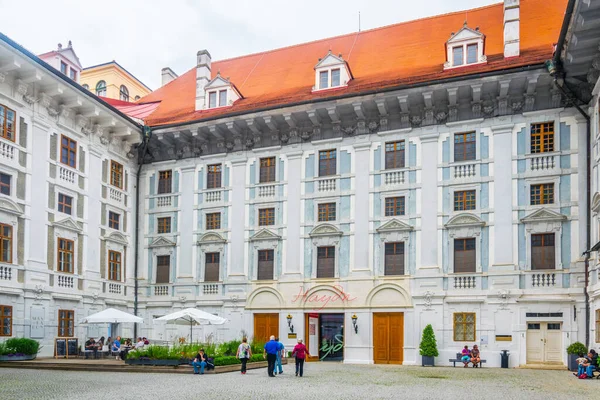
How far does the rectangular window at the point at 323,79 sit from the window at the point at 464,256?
1093 cm

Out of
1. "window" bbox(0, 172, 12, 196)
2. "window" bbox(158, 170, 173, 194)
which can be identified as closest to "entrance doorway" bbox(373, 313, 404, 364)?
"window" bbox(158, 170, 173, 194)

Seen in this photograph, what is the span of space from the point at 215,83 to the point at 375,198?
11.7 meters

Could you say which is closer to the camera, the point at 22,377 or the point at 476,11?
the point at 22,377

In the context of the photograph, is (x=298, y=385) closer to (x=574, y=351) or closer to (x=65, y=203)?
(x=574, y=351)

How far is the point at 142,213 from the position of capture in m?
40.3

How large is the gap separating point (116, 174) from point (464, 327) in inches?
805

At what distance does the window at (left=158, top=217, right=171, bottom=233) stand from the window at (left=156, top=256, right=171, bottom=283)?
155 cm

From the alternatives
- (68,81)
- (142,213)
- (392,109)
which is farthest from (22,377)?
(392,109)

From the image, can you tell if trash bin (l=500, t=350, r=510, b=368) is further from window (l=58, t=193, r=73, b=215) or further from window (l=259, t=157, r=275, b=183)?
window (l=58, t=193, r=73, b=215)

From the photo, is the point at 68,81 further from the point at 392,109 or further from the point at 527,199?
the point at 527,199

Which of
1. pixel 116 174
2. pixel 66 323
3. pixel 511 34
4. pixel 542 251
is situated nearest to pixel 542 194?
pixel 542 251

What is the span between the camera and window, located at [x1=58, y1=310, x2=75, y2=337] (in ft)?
109

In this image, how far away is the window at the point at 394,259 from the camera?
3441 centimetres

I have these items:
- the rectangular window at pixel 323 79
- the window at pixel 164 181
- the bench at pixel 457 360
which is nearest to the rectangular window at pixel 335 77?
the rectangular window at pixel 323 79
